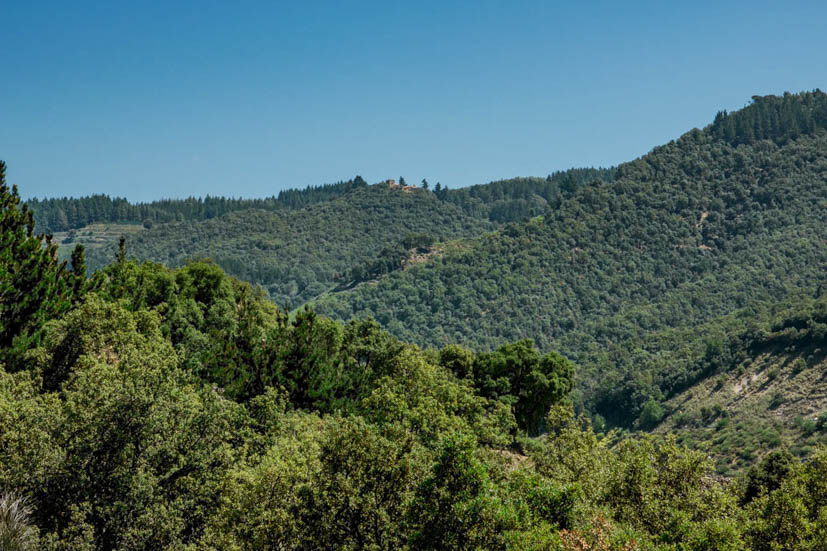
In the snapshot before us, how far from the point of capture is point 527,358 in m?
62.9

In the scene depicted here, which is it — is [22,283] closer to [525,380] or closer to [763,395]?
[525,380]

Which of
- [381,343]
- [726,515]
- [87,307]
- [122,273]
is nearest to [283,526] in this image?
[726,515]

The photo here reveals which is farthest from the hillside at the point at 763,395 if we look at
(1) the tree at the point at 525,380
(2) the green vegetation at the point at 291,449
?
(1) the tree at the point at 525,380

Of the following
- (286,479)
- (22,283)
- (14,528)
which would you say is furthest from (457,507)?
(22,283)

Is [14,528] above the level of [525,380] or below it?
above

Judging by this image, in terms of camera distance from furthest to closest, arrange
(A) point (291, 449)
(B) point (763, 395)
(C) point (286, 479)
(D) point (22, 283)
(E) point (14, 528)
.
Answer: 1. (B) point (763, 395)
2. (D) point (22, 283)
3. (A) point (291, 449)
4. (C) point (286, 479)
5. (E) point (14, 528)

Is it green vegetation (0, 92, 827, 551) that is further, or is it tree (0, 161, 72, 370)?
tree (0, 161, 72, 370)

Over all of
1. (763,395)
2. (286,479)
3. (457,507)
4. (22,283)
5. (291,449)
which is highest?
(22,283)

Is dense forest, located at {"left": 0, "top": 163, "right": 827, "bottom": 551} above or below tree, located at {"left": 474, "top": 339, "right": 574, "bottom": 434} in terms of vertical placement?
above

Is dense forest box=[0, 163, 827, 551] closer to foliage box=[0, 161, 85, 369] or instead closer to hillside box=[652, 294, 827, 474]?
foliage box=[0, 161, 85, 369]

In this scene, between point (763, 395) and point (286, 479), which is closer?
point (286, 479)

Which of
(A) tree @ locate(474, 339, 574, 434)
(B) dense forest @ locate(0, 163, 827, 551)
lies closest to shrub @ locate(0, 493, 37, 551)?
(B) dense forest @ locate(0, 163, 827, 551)

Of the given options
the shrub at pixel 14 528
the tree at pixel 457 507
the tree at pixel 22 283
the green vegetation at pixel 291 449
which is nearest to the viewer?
the shrub at pixel 14 528

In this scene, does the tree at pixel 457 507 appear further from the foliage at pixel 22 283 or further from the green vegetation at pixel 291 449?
the foliage at pixel 22 283
